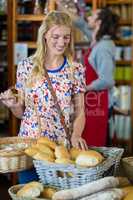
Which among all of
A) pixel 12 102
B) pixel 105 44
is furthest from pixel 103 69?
pixel 12 102

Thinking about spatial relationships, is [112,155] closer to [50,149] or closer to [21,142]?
[50,149]

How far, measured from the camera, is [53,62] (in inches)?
99.1

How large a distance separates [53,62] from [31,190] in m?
0.90

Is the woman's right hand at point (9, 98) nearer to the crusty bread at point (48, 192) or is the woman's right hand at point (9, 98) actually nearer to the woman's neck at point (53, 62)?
the woman's neck at point (53, 62)

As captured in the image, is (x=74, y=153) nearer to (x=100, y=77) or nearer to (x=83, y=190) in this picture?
(x=83, y=190)

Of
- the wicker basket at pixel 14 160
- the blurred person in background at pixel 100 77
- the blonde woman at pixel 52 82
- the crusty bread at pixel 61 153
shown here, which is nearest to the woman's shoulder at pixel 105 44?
the blurred person in background at pixel 100 77

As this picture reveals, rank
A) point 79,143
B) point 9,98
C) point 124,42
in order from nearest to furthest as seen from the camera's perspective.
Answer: point 79,143, point 9,98, point 124,42

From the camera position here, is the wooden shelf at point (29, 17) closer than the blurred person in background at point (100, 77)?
No

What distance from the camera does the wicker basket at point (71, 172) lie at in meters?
1.80

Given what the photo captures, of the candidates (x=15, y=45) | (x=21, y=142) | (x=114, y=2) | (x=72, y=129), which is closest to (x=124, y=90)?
(x=114, y=2)

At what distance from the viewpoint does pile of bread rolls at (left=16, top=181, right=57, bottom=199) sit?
1.80 m

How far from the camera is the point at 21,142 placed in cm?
218

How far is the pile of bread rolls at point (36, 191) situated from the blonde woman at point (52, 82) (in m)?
0.60

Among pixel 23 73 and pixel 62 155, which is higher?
pixel 23 73
